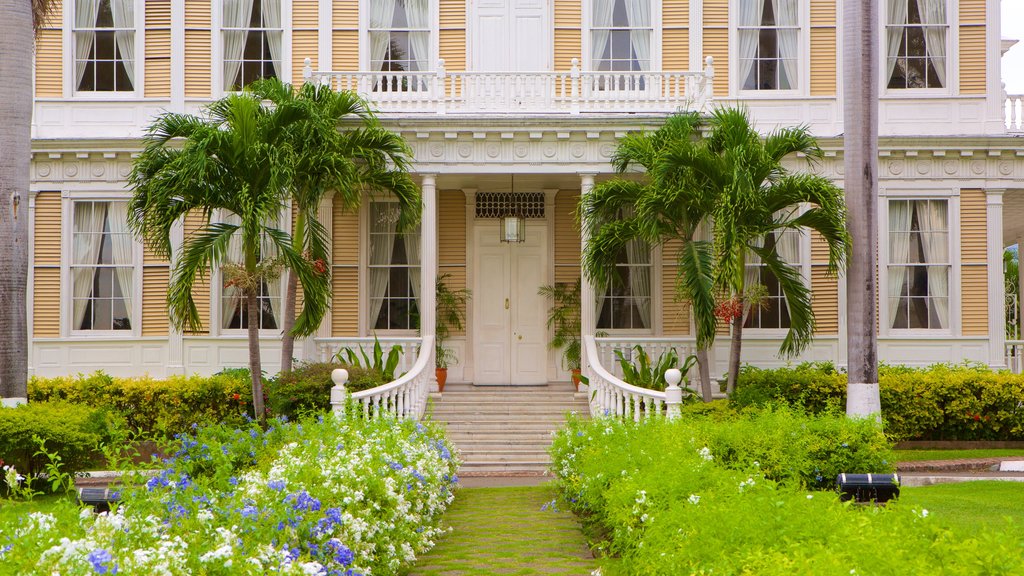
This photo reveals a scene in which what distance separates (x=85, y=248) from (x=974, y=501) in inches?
555

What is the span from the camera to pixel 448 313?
1769 centimetres

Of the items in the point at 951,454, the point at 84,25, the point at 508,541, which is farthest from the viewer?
the point at 84,25

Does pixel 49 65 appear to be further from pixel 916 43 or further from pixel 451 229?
pixel 916 43

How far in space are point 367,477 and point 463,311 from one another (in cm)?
1122

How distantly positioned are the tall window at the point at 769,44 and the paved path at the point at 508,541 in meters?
9.39

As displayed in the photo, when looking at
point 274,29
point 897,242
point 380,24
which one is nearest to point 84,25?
point 274,29

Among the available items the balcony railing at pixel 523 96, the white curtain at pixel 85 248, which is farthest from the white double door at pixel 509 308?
the white curtain at pixel 85 248

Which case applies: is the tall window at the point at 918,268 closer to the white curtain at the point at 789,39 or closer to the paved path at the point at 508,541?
the white curtain at the point at 789,39

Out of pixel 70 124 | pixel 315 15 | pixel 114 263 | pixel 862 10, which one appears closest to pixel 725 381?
pixel 862 10

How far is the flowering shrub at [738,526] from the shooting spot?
12.3 ft

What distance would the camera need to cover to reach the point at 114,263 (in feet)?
57.6

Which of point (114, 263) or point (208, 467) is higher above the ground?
point (114, 263)

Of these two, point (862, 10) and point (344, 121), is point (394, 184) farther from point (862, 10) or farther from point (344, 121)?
point (862, 10)

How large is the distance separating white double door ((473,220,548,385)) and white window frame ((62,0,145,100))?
6254mm
